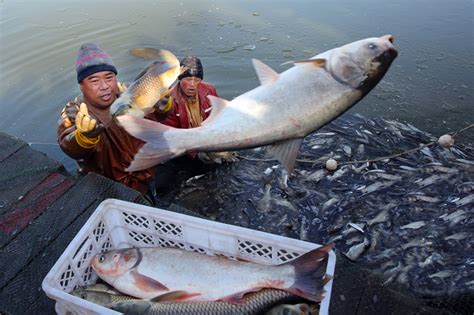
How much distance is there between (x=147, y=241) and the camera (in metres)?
3.32

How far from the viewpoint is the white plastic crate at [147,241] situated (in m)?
2.59

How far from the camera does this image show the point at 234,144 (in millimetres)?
2543

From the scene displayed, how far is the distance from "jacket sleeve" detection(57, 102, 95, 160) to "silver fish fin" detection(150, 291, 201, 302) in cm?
161

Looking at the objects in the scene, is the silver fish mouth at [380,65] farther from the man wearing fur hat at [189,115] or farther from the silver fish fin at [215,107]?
the man wearing fur hat at [189,115]

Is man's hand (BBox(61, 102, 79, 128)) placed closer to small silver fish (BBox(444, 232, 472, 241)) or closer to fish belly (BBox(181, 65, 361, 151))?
fish belly (BBox(181, 65, 361, 151))

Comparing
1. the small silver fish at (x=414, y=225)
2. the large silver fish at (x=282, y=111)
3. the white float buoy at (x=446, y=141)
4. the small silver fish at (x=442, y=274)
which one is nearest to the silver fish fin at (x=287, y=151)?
the large silver fish at (x=282, y=111)

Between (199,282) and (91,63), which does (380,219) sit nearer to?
(199,282)

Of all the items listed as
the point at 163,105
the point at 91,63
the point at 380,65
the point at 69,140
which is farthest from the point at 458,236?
the point at 91,63

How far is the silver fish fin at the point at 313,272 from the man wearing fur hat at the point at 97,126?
211 centimetres

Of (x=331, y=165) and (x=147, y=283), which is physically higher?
(x=147, y=283)

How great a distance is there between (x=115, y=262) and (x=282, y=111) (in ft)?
5.70

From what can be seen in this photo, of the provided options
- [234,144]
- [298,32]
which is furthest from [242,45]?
[234,144]

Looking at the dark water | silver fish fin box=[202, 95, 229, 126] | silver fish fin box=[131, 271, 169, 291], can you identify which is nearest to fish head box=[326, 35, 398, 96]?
silver fish fin box=[202, 95, 229, 126]

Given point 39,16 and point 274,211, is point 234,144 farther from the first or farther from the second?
point 39,16
